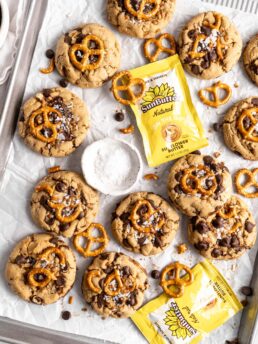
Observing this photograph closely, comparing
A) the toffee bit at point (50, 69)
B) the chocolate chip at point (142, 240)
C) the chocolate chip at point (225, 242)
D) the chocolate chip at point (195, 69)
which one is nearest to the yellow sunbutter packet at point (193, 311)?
the chocolate chip at point (225, 242)

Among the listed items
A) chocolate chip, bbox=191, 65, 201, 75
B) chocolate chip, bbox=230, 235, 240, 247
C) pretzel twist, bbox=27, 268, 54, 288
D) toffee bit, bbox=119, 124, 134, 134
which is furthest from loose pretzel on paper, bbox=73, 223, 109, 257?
chocolate chip, bbox=191, 65, 201, 75

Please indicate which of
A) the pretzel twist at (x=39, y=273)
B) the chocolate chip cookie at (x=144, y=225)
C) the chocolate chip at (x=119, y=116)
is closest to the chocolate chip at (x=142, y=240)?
the chocolate chip cookie at (x=144, y=225)

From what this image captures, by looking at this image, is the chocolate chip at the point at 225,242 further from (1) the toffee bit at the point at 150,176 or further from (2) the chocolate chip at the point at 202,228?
(1) the toffee bit at the point at 150,176

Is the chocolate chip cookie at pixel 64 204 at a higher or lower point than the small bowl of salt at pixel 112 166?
lower

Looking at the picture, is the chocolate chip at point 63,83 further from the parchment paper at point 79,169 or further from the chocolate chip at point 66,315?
→ the chocolate chip at point 66,315

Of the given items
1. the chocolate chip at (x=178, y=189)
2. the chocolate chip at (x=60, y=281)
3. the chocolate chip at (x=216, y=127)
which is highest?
the chocolate chip at (x=216, y=127)

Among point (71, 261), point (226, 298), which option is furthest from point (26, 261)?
point (226, 298)

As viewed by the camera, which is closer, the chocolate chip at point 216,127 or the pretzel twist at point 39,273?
the pretzel twist at point 39,273
